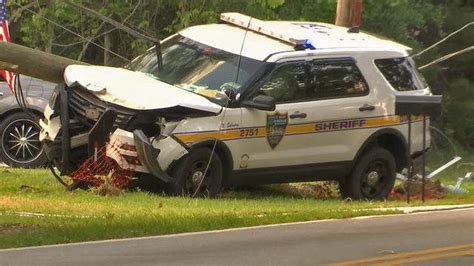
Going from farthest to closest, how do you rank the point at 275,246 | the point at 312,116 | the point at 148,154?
the point at 312,116, the point at 148,154, the point at 275,246

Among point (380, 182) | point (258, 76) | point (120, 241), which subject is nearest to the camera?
point (120, 241)

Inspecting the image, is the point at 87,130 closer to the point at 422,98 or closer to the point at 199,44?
the point at 199,44

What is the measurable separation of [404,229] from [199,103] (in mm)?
3214

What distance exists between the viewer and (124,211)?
11.2m

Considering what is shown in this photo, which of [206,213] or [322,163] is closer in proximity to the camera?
[206,213]

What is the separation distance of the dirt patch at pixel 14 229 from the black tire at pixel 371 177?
6.19 meters

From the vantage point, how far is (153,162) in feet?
40.2

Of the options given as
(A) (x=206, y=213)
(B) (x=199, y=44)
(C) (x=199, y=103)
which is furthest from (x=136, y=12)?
(A) (x=206, y=213)

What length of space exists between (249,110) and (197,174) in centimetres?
108

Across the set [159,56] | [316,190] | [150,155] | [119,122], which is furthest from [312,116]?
[119,122]

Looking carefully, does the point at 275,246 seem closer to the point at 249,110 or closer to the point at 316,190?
the point at 249,110

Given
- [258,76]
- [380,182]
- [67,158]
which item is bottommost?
[380,182]

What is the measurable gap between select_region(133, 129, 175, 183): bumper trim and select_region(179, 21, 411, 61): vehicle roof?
2184mm

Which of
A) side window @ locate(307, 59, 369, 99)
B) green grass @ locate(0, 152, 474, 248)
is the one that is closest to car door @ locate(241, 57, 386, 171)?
side window @ locate(307, 59, 369, 99)
